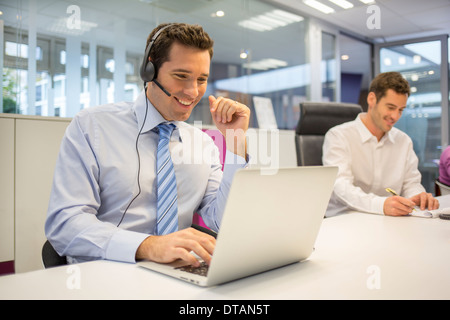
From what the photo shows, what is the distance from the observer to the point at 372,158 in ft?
6.83

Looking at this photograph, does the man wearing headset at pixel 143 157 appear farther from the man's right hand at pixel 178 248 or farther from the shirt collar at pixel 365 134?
the shirt collar at pixel 365 134

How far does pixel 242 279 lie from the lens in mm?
671

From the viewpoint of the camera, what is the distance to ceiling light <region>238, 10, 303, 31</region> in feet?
15.4

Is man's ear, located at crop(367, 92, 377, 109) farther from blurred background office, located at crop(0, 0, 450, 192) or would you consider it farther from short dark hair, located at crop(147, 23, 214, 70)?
blurred background office, located at crop(0, 0, 450, 192)

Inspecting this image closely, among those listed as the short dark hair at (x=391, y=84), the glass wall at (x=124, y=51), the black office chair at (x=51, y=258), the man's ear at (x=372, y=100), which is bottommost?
the black office chair at (x=51, y=258)

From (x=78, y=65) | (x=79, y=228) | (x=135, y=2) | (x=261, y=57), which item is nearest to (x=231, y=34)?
(x=261, y=57)

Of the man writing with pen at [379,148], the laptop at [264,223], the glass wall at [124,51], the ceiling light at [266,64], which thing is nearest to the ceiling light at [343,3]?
the glass wall at [124,51]

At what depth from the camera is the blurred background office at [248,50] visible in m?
2.80

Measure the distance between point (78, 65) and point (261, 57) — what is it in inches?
102

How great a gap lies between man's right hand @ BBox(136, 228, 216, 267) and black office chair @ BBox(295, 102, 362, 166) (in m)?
1.39

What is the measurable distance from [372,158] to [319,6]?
3.54 metres

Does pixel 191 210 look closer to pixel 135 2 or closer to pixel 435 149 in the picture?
pixel 135 2

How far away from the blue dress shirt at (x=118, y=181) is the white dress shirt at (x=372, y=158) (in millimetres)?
904

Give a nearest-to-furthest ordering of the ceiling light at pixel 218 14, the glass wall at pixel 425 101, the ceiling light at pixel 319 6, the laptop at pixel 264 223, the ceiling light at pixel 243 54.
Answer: the laptop at pixel 264 223 < the ceiling light at pixel 218 14 < the ceiling light at pixel 243 54 < the ceiling light at pixel 319 6 < the glass wall at pixel 425 101
